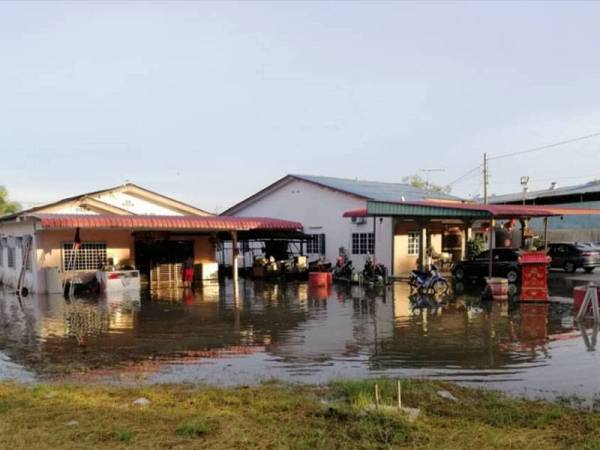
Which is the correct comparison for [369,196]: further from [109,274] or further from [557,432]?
[557,432]

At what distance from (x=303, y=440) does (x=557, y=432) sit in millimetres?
2448

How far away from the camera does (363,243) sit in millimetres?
26109

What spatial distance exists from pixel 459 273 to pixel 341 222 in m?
6.86

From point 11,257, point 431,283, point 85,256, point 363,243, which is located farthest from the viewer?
point 363,243

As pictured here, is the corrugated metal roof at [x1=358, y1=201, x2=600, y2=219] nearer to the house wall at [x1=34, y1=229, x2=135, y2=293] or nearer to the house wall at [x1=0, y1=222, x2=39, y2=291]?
the house wall at [x1=34, y1=229, x2=135, y2=293]

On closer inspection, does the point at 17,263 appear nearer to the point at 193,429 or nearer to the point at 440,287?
the point at 440,287

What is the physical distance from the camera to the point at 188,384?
7289 mm

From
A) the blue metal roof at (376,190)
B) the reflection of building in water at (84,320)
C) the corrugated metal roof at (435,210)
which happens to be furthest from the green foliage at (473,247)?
the reflection of building in water at (84,320)

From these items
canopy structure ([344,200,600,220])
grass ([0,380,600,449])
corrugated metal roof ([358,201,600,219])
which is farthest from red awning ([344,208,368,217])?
grass ([0,380,600,449])

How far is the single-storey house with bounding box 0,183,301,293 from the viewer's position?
64.5ft

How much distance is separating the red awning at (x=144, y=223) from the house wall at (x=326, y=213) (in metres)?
3.89

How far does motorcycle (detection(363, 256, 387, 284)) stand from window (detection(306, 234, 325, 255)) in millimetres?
5465

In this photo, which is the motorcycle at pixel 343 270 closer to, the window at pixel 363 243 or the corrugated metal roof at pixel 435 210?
the window at pixel 363 243

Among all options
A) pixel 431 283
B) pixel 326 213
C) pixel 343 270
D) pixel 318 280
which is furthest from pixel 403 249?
pixel 431 283
